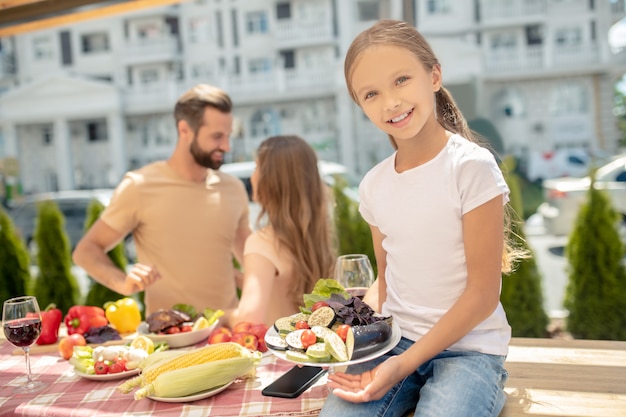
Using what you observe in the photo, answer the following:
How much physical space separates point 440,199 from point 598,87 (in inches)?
375

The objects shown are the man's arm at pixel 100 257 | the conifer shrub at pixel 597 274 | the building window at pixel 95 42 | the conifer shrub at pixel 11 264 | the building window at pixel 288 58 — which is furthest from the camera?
the building window at pixel 95 42

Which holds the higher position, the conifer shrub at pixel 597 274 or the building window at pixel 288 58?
the building window at pixel 288 58

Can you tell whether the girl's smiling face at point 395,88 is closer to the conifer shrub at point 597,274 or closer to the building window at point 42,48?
the conifer shrub at point 597,274

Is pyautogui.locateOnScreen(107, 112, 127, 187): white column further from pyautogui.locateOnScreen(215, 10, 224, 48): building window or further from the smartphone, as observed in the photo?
the smartphone

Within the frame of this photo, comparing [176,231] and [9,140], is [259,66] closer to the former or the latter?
[9,140]

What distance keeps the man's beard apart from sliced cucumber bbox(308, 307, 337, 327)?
1.63 metres

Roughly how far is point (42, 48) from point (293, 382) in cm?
1432

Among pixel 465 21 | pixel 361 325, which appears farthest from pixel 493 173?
pixel 465 21

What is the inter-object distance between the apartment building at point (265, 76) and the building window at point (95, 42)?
0.03m

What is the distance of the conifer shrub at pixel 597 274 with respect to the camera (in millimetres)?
3354

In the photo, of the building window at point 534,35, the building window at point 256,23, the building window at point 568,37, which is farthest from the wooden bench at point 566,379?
the building window at point 256,23

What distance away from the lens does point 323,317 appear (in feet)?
3.73

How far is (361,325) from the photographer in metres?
1.12

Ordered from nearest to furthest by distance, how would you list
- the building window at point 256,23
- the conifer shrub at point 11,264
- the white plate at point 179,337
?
the white plate at point 179,337 → the conifer shrub at point 11,264 → the building window at point 256,23
